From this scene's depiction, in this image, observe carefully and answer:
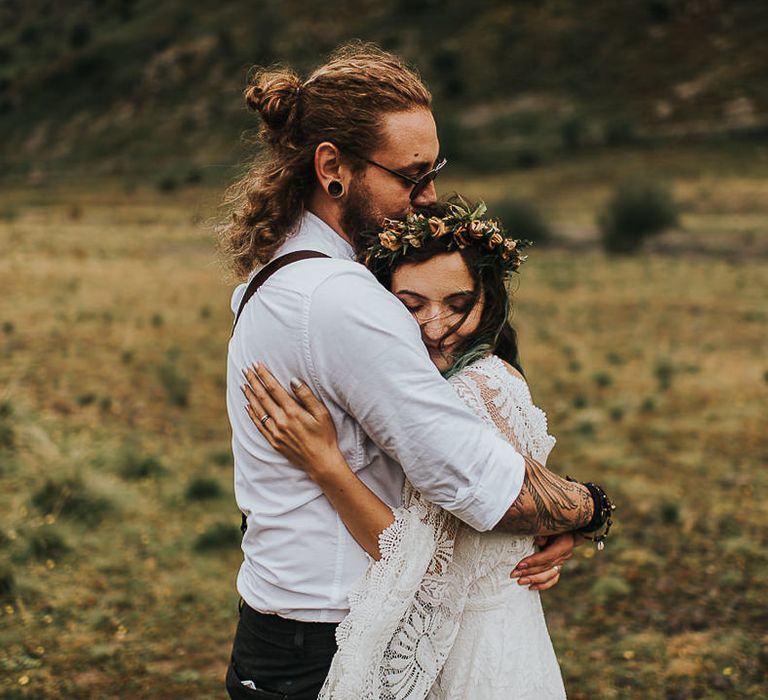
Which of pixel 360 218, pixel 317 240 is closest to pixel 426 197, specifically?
pixel 360 218

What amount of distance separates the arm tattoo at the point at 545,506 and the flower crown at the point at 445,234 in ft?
2.00

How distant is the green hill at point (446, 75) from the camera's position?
57875 millimetres

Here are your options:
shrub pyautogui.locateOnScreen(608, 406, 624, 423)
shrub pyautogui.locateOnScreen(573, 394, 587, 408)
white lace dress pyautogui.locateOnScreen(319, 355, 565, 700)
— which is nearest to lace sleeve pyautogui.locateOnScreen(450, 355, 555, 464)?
white lace dress pyautogui.locateOnScreen(319, 355, 565, 700)

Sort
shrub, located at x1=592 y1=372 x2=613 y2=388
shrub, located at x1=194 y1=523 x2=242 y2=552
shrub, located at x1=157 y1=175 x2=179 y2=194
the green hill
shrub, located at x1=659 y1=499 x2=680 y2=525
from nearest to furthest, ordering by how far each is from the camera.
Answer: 1. shrub, located at x1=194 y1=523 x2=242 y2=552
2. shrub, located at x1=659 y1=499 x2=680 y2=525
3. shrub, located at x1=592 y1=372 x2=613 y2=388
4. shrub, located at x1=157 y1=175 x2=179 y2=194
5. the green hill

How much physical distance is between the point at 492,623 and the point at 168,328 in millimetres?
14499

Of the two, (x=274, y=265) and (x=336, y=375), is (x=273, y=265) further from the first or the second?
(x=336, y=375)

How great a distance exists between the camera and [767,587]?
24.3 feet

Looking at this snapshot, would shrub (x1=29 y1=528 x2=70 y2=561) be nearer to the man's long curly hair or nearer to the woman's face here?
the man's long curly hair

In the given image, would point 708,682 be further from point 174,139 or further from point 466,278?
point 174,139

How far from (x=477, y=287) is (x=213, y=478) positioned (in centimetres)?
691

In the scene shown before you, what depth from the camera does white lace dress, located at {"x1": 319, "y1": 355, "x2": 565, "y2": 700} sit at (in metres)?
2.43

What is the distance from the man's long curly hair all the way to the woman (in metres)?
0.25

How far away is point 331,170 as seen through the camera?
2549 millimetres

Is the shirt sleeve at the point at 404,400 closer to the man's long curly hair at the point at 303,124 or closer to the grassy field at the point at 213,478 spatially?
Answer: the man's long curly hair at the point at 303,124
